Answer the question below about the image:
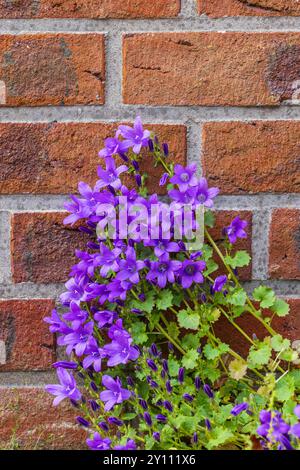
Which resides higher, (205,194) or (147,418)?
(205,194)

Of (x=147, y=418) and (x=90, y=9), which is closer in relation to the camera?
(x=147, y=418)

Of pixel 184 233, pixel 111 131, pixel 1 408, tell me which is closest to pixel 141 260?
pixel 184 233

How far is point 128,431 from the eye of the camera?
95cm

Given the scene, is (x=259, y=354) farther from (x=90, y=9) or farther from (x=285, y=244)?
(x=90, y=9)

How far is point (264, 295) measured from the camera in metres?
1.01

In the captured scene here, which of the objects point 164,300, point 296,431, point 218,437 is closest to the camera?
point 296,431

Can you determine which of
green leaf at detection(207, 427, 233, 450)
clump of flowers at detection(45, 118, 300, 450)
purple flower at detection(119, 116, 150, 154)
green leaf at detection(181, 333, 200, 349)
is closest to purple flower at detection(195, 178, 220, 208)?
clump of flowers at detection(45, 118, 300, 450)

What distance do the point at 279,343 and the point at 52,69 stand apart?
1.77 ft

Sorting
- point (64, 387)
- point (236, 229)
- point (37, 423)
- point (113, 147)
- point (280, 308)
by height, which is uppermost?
point (113, 147)

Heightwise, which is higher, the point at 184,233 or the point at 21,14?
the point at 21,14

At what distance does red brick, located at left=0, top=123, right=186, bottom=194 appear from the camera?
1034mm

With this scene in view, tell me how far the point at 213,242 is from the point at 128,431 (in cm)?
30

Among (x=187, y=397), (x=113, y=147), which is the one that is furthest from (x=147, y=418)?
(x=113, y=147)

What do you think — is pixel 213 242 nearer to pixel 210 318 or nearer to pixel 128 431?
pixel 210 318
